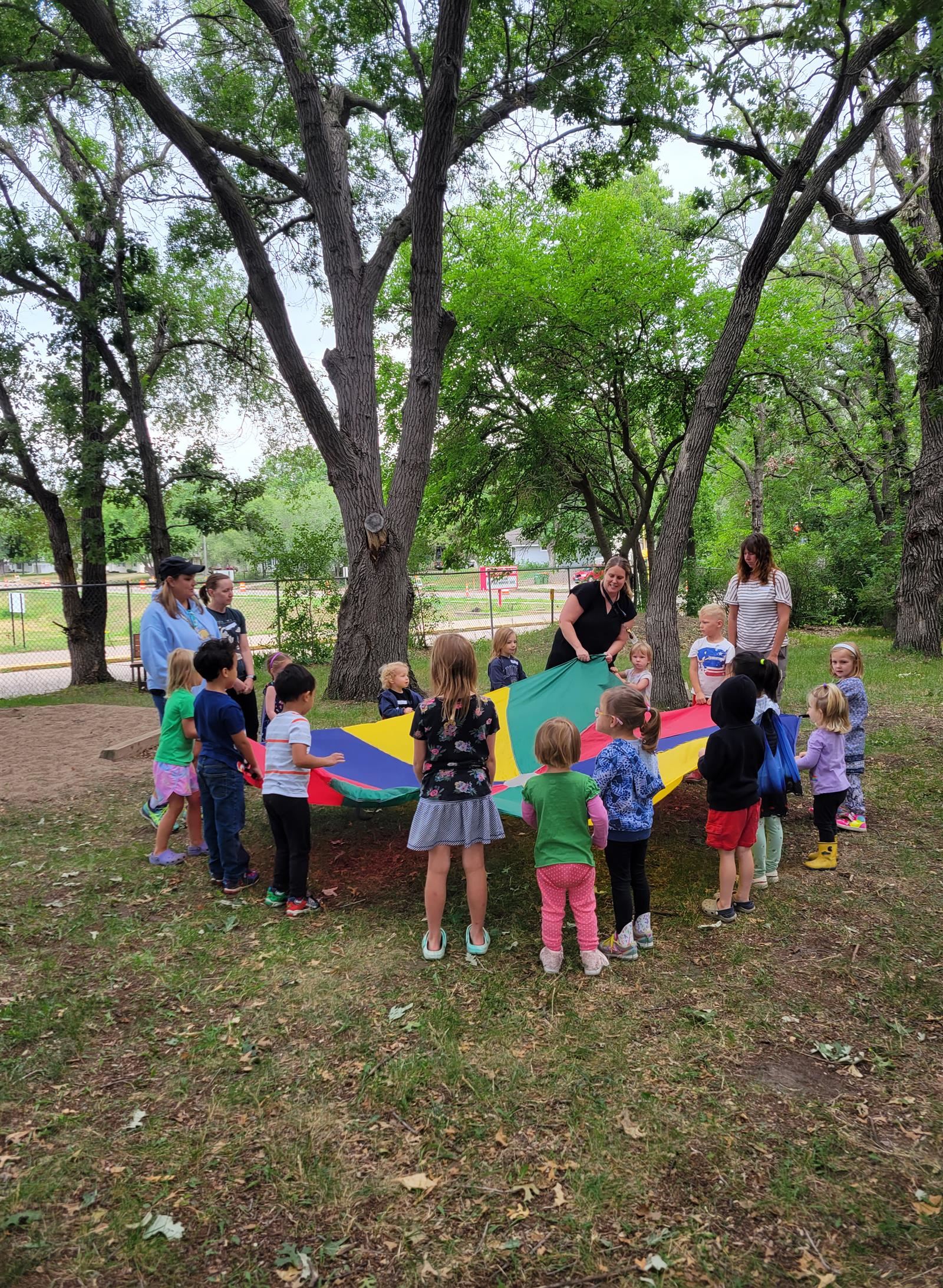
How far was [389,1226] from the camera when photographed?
204 centimetres

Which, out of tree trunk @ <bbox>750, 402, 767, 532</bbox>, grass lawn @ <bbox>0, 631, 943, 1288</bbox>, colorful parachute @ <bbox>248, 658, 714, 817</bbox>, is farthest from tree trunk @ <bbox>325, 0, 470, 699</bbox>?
tree trunk @ <bbox>750, 402, 767, 532</bbox>

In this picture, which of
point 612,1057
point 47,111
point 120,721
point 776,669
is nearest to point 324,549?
point 120,721

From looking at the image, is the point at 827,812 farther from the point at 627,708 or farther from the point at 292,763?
the point at 292,763

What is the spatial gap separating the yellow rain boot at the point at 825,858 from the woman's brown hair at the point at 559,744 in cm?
201

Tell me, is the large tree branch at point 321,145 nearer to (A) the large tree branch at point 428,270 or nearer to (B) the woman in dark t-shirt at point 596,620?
(A) the large tree branch at point 428,270

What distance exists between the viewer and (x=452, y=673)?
Result: 10.5 feet

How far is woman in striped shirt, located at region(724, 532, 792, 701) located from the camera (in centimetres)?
475

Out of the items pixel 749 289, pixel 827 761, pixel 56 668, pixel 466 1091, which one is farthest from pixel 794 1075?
pixel 56 668

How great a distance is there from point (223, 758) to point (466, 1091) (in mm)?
2148

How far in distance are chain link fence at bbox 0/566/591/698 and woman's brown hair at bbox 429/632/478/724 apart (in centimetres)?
520

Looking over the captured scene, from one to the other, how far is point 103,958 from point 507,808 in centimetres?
198

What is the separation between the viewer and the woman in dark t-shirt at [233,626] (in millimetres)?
5250

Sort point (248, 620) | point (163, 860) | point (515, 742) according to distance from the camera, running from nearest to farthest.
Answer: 1. point (163, 860)
2. point (515, 742)
3. point (248, 620)

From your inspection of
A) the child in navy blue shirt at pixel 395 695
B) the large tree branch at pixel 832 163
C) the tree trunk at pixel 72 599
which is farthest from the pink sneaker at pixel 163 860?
the tree trunk at pixel 72 599
